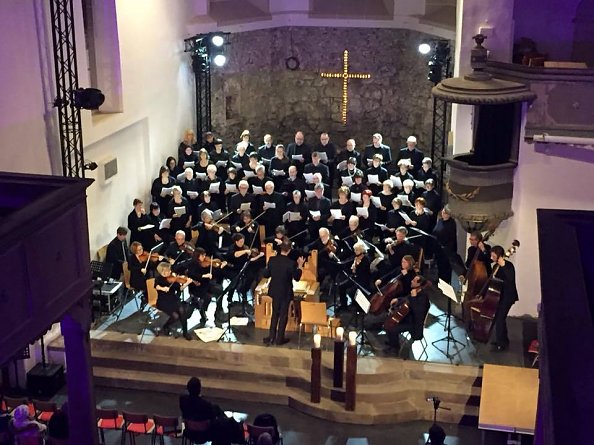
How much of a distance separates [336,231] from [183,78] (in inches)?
217

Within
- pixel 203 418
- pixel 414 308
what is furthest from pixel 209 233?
pixel 203 418

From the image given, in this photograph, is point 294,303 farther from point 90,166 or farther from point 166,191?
point 166,191

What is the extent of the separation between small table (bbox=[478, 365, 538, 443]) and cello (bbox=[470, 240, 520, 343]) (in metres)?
0.98

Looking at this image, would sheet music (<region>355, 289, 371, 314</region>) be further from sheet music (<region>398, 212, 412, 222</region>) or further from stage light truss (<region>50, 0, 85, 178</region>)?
stage light truss (<region>50, 0, 85, 178</region>)

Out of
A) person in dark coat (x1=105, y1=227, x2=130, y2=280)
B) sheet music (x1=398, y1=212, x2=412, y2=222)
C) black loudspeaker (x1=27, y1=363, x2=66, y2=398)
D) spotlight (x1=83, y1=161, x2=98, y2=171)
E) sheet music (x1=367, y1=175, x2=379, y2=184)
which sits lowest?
black loudspeaker (x1=27, y1=363, x2=66, y2=398)

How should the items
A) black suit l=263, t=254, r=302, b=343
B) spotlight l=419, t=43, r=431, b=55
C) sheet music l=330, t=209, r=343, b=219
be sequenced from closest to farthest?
1. black suit l=263, t=254, r=302, b=343
2. sheet music l=330, t=209, r=343, b=219
3. spotlight l=419, t=43, r=431, b=55

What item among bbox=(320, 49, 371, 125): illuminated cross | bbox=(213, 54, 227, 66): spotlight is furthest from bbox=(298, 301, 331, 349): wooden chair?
bbox=(320, 49, 371, 125): illuminated cross

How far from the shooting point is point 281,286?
11.1 metres

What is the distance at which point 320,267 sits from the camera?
40.2 feet

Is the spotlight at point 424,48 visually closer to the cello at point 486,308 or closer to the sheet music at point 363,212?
the sheet music at point 363,212

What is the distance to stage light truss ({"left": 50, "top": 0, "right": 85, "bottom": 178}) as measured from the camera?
11.3 meters

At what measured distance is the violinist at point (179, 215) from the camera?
1341 cm

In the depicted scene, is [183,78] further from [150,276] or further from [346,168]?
[150,276]

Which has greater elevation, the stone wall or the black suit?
the stone wall
